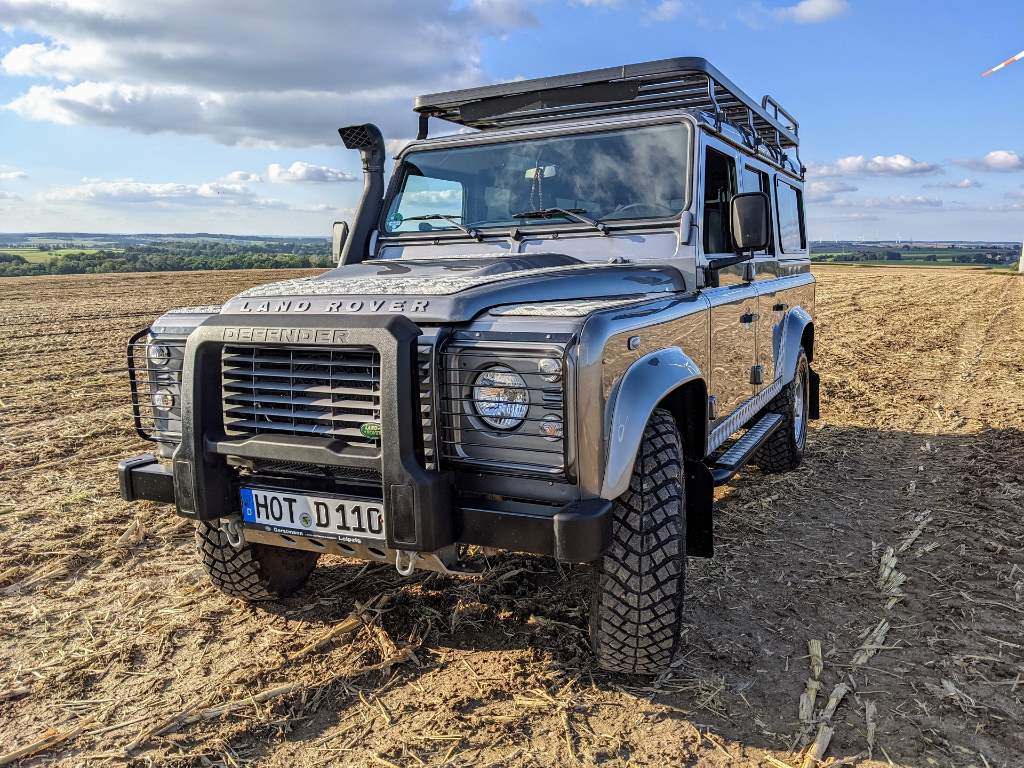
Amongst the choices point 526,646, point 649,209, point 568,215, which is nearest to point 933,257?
point 649,209

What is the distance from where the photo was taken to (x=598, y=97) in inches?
193

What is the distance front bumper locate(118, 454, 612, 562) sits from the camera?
102 inches

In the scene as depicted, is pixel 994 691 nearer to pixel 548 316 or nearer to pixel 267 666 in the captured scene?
pixel 548 316

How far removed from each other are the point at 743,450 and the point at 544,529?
2233 millimetres

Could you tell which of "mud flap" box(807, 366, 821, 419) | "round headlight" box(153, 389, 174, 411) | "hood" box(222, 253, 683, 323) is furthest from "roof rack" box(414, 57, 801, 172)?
"round headlight" box(153, 389, 174, 411)

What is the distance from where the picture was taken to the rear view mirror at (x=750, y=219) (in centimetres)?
397

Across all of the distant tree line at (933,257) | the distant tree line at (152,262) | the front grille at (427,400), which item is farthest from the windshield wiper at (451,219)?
the distant tree line at (933,257)

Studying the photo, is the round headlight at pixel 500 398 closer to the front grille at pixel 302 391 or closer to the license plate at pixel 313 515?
the front grille at pixel 302 391

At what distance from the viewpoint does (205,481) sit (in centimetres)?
301

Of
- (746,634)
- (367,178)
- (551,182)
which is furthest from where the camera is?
(367,178)

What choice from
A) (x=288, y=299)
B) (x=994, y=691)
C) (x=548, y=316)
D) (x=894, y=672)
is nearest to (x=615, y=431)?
(x=548, y=316)

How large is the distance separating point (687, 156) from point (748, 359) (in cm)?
137

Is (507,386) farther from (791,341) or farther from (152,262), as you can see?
(152,262)

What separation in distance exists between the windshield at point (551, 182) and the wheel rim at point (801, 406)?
9.46ft
